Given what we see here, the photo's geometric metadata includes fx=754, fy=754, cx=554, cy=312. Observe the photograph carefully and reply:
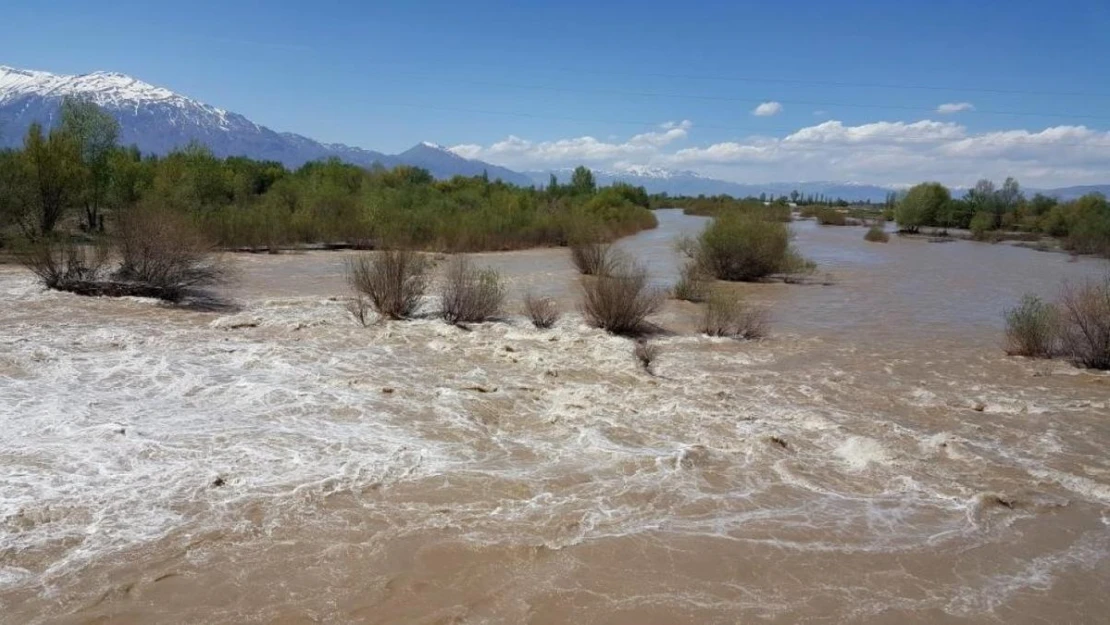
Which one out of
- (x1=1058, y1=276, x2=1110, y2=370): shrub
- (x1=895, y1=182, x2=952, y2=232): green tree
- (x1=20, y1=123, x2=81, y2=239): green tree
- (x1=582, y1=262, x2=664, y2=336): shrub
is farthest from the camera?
(x1=895, y1=182, x2=952, y2=232): green tree

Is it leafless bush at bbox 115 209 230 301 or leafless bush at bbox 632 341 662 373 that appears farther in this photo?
leafless bush at bbox 115 209 230 301

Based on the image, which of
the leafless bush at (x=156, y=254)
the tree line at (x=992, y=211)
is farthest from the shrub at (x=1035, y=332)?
the tree line at (x=992, y=211)

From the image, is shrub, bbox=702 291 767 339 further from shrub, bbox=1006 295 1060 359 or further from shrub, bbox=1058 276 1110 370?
shrub, bbox=1058 276 1110 370

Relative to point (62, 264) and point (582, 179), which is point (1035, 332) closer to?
point (62, 264)

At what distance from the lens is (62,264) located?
15422 millimetres

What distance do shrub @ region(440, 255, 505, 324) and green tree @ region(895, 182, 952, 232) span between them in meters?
62.1

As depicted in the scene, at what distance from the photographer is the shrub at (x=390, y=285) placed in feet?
46.5

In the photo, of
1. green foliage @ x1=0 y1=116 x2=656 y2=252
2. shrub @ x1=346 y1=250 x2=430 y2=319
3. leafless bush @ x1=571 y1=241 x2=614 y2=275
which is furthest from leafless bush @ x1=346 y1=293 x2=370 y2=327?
green foliage @ x1=0 y1=116 x2=656 y2=252

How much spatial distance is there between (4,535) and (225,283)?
1321 centimetres

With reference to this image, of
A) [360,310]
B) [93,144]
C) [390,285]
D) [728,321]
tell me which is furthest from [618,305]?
[93,144]

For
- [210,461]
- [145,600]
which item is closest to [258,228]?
[210,461]

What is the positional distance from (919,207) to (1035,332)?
60.2m

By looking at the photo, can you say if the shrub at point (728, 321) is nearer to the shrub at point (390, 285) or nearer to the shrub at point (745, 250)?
the shrub at point (390, 285)

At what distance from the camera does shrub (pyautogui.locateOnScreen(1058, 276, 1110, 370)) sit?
12.2 m
